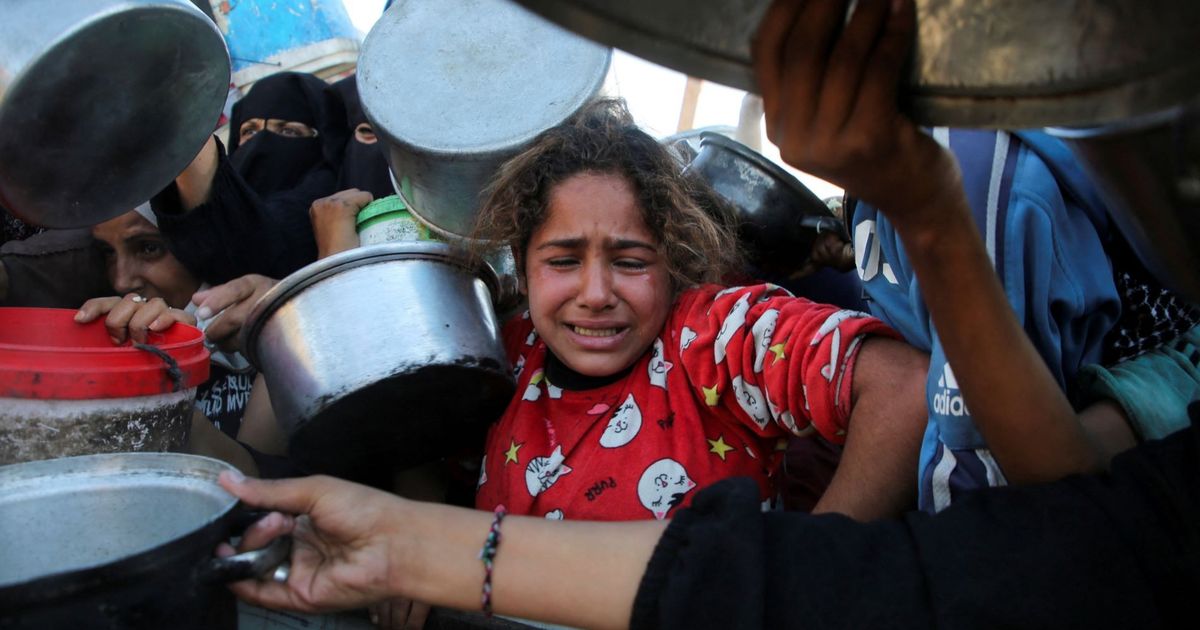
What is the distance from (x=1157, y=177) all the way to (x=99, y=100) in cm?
159

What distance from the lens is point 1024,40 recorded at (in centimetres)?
76

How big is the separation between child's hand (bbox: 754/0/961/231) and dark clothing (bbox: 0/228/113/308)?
2588mm

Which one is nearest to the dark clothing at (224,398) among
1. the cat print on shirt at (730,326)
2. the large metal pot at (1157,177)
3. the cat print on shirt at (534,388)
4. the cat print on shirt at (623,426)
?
the cat print on shirt at (534,388)

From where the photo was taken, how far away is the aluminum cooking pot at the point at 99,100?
1.44 metres

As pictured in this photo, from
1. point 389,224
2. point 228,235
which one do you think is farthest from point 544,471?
point 228,235

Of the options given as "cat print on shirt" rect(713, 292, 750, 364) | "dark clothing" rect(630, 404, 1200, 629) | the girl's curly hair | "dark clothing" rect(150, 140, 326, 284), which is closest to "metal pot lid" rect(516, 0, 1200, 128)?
"dark clothing" rect(630, 404, 1200, 629)

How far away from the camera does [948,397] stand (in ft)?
4.09

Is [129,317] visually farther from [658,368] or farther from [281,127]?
[281,127]

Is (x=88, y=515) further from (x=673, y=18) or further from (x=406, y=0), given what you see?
(x=406, y=0)

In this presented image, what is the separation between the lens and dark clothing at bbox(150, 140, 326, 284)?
2.62m

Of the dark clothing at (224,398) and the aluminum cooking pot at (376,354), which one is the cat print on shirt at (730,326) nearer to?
the aluminum cooking pot at (376,354)

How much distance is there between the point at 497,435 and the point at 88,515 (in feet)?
2.97

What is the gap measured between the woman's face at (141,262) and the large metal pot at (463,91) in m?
0.86

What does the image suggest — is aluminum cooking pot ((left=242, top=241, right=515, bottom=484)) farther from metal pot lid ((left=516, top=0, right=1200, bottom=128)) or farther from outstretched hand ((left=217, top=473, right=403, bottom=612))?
metal pot lid ((left=516, top=0, right=1200, bottom=128))
